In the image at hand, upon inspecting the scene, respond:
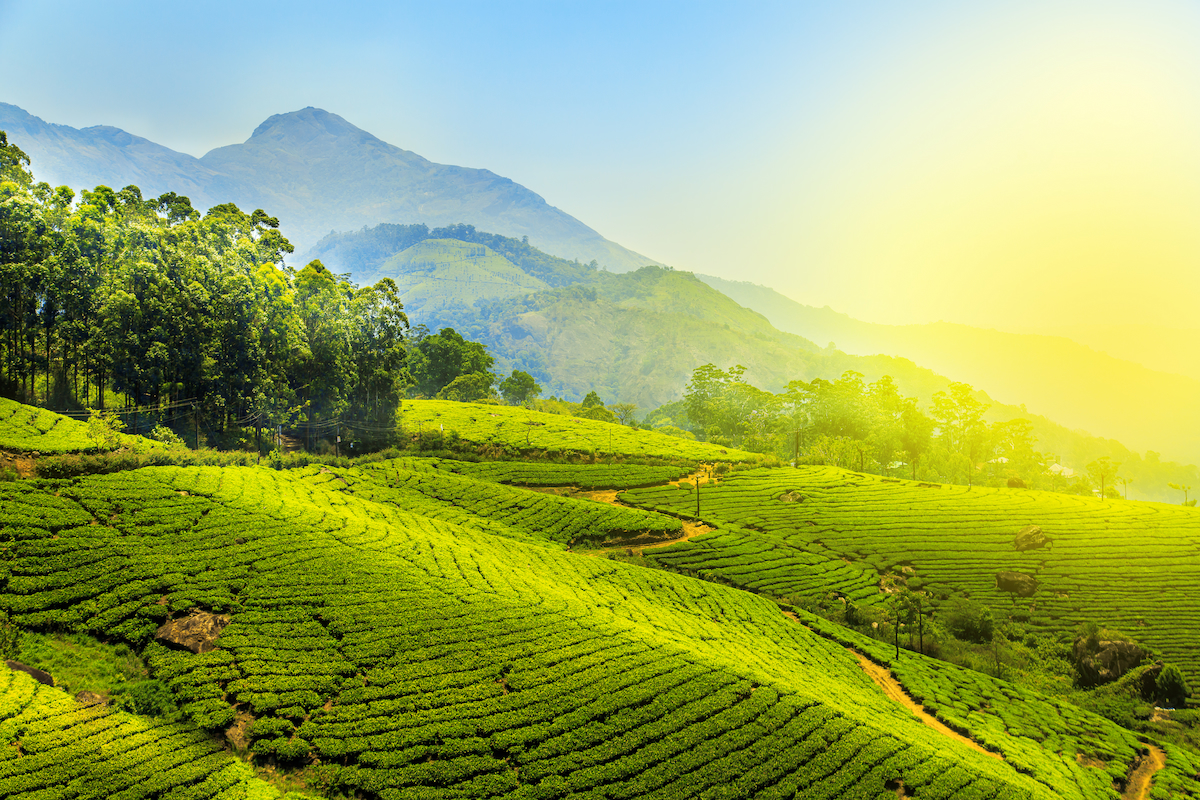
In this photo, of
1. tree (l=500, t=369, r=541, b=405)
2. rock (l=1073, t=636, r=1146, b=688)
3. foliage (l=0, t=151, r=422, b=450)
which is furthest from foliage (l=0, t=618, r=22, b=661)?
tree (l=500, t=369, r=541, b=405)

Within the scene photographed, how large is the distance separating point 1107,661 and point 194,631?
51785mm

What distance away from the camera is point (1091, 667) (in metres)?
37.4

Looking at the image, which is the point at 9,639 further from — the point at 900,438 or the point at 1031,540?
the point at 900,438

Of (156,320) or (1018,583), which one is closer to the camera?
(1018,583)

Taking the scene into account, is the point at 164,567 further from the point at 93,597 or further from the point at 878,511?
the point at 878,511

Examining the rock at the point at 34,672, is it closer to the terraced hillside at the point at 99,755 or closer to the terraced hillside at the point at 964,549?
the terraced hillside at the point at 99,755

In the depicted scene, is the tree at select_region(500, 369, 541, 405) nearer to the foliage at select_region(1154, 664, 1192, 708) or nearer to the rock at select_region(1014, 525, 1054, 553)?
the rock at select_region(1014, 525, 1054, 553)

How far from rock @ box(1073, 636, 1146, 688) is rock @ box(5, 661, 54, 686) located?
54030 mm

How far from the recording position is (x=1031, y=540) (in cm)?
5056

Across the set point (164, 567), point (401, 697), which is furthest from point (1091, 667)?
point (164, 567)

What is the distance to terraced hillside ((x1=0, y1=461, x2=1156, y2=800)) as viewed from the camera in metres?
19.0

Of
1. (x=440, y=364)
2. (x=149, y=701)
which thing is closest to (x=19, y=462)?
(x=149, y=701)

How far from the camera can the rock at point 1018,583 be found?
45.2 meters

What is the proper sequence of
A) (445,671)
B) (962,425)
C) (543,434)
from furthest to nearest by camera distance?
(962,425) → (543,434) → (445,671)
